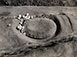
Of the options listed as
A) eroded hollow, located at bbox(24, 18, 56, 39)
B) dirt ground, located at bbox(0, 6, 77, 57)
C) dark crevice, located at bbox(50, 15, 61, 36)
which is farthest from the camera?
dark crevice, located at bbox(50, 15, 61, 36)

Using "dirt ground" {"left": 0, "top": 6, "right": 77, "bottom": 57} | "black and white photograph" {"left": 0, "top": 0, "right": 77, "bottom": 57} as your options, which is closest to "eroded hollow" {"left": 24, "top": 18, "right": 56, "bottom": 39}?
"black and white photograph" {"left": 0, "top": 0, "right": 77, "bottom": 57}

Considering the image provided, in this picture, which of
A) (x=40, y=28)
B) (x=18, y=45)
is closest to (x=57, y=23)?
(x=40, y=28)

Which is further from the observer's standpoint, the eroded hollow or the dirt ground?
the eroded hollow

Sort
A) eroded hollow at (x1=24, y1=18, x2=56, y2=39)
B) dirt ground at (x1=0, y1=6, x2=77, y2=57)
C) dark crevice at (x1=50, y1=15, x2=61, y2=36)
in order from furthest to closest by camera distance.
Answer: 1. dark crevice at (x1=50, y1=15, x2=61, y2=36)
2. eroded hollow at (x1=24, y1=18, x2=56, y2=39)
3. dirt ground at (x1=0, y1=6, x2=77, y2=57)

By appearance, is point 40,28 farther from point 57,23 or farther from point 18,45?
point 18,45

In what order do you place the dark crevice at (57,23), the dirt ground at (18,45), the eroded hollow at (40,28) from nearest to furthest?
the dirt ground at (18,45) < the eroded hollow at (40,28) < the dark crevice at (57,23)

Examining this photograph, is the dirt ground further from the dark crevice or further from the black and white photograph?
the dark crevice

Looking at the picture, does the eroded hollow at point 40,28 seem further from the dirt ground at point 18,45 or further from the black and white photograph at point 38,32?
the dirt ground at point 18,45

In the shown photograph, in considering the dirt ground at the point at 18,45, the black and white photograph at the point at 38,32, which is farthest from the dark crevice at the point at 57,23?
the dirt ground at the point at 18,45

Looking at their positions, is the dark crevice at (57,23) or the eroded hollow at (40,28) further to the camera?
the dark crevice at (57,23)
